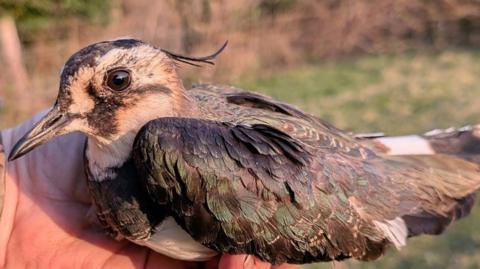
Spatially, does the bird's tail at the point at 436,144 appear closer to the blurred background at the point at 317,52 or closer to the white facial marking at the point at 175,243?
the white facial marking at the point at 175,243

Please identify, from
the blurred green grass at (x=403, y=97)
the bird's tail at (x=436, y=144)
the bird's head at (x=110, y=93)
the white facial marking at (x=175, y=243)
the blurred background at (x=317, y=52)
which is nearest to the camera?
the bird's head at (x=110, y=93)

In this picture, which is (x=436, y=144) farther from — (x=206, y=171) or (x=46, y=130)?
(x=46, y=130)

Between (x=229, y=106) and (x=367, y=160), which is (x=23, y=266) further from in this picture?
(x=367, y=160)

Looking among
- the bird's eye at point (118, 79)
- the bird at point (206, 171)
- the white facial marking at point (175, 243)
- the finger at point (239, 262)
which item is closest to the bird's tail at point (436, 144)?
the bird at point (206, 171)

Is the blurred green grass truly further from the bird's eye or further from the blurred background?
the bird's eye

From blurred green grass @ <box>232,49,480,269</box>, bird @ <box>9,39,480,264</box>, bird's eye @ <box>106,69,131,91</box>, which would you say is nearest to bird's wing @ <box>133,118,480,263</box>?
bird @ <box>9,39,480,264</box>

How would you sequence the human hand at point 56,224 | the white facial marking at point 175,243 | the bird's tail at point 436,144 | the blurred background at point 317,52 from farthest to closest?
1. the blurred background at point 317,52
2. the bird's tail at point 436,144
3. the human hand at point 56,224
4. the white facial marking at point 175,243

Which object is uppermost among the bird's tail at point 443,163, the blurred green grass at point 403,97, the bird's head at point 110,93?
the bird's head at point 110,93
